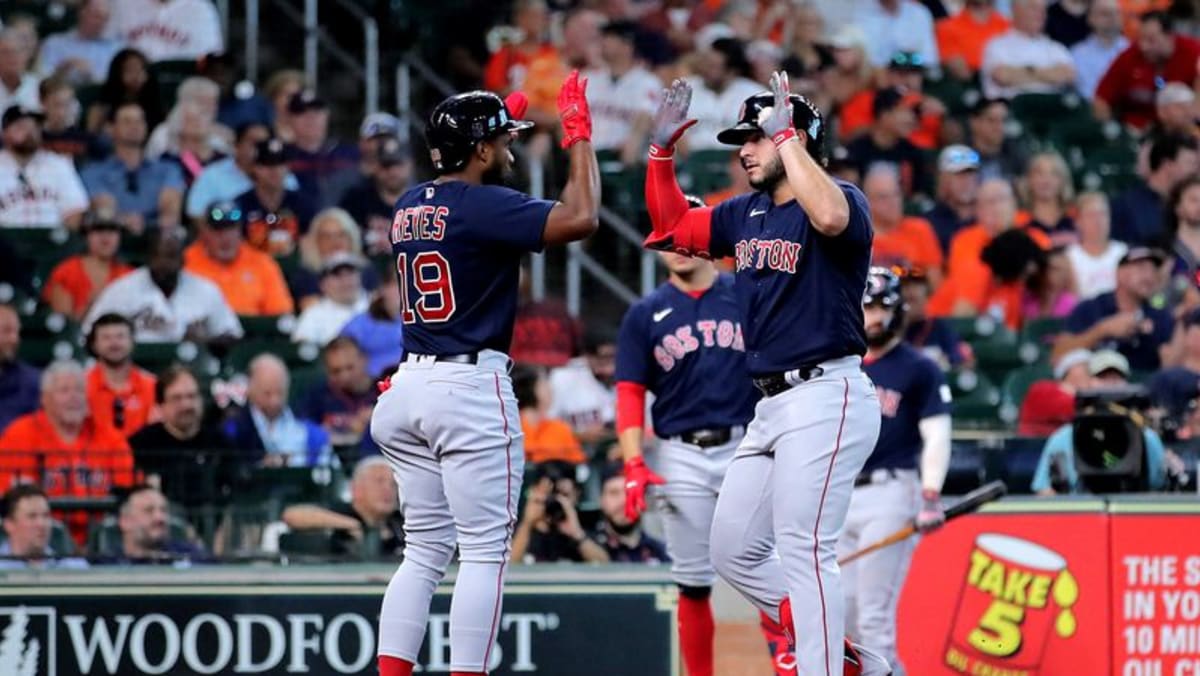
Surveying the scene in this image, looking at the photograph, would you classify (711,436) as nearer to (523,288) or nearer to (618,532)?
(618,532)

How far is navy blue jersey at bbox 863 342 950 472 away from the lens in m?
8.70

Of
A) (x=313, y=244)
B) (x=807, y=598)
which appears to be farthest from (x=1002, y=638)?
(x=313, y=244)

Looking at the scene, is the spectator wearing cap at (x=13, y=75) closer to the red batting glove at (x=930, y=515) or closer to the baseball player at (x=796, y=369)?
the red batting glove at (x=930, y=515)

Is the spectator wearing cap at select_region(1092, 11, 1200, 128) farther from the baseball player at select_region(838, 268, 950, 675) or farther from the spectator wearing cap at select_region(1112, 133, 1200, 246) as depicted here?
the baseball player at select_region(838, 268, 950, 675)

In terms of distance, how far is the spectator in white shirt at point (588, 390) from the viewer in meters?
11.4

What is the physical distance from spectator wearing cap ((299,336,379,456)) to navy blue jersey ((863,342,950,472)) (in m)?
3.03

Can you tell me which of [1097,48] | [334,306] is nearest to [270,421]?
[334,306]

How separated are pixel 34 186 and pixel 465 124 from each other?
20.3ft

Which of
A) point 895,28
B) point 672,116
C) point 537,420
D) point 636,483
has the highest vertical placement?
point 895,28

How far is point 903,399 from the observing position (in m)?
8.73

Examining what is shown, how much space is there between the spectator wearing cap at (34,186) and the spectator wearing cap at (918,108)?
5019 mm

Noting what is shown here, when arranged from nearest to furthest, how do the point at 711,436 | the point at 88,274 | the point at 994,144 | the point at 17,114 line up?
1. the point at 711,436
2. the point at 88,274
3. the point at 17,114
4. the point at 994,144

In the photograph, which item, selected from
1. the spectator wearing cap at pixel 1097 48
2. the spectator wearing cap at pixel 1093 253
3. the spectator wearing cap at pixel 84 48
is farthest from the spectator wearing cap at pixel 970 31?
the spectator wearing cap at pixel 84 48

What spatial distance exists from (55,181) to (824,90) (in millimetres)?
5080
